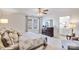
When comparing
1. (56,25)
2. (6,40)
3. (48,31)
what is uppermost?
(56,25)

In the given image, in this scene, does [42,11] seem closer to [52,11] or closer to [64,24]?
[52,11]

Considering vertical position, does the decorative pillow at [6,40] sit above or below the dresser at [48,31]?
below

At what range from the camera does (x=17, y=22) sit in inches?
91.4

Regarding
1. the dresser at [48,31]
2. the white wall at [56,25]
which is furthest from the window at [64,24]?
the dresser at [48,31]

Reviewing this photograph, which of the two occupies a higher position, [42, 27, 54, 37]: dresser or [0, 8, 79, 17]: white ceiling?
[0, 8, 79, 17]: white ceiling

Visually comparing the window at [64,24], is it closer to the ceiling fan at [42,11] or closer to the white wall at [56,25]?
the white wall at [56,25]

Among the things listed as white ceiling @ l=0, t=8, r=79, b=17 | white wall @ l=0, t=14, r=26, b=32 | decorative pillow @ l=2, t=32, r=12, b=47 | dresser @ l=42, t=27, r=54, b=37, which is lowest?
decorative pillow @ l=2, t=32, r=12, b=47

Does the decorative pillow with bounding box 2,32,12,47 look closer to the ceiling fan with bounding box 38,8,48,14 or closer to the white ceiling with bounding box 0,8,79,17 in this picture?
the white ceiling with bounding box 0,8,79,17

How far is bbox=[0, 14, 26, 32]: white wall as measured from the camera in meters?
2.31

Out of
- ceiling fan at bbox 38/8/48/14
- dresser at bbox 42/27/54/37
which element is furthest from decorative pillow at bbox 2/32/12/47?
ceiling fan at bbox 38/8/48/14

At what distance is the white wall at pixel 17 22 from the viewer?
7.58ft

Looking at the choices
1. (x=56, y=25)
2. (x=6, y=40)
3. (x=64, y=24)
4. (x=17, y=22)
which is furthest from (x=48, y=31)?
(x=6, y=40)

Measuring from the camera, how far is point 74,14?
230 centimetres
